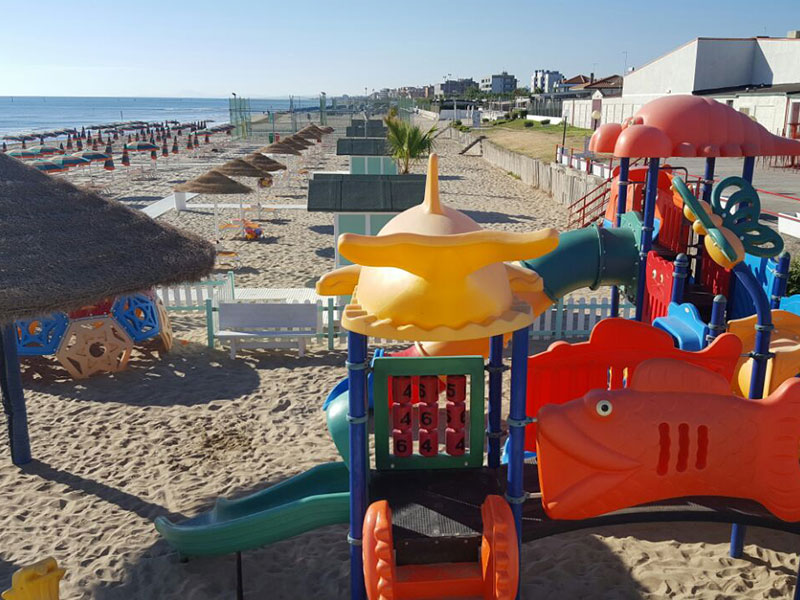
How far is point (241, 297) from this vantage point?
11.6m

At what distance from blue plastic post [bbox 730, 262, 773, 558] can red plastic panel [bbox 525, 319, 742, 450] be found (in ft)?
0.82

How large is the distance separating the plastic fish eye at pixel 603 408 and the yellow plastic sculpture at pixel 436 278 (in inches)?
31.8

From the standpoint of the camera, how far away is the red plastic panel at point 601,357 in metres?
5.07

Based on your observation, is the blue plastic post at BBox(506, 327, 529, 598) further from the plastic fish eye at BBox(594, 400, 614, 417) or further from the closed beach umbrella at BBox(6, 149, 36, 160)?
the closed beach umbrella at BBox(6, 149, 36, 160)

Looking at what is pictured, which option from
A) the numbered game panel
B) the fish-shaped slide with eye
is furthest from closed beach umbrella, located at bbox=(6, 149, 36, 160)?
the fish-shaped slide with eye

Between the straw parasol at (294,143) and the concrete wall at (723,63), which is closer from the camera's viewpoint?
the straw parasol at (294,143)

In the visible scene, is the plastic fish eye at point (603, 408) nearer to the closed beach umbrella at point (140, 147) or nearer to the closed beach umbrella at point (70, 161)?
the closed beach umbrella at point (70, 161)

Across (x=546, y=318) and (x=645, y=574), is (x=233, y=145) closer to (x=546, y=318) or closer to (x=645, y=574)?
(x=546, y=318)

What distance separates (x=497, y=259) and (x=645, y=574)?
334 cm

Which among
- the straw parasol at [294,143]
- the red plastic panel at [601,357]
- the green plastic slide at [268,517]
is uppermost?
the straw parasol at [294,143]

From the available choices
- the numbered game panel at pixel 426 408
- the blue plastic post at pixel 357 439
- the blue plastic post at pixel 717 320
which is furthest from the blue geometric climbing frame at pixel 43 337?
the blue plastic post at pixel 717 320

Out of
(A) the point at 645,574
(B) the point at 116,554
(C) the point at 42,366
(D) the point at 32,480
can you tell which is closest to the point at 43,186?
(D) the point at 32,480

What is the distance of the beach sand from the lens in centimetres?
516

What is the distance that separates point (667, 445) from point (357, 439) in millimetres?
1909
